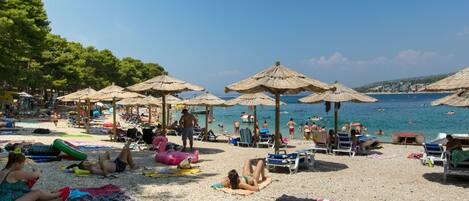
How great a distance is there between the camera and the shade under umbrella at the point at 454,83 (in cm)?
831

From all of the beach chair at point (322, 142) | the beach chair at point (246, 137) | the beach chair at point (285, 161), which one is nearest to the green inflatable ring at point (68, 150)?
the beach chair at point (285, 161)

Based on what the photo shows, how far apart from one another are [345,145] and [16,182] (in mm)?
10422

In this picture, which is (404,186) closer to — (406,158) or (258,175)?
(258,175)

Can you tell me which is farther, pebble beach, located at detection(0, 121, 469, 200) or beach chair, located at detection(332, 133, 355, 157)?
beach chair, located at detection(332, 133, 355, 157)

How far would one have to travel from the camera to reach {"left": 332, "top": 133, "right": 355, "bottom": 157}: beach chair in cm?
1340

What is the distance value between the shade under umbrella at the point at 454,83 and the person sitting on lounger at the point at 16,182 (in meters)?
7.70

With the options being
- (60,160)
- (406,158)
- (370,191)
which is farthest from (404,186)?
(60,160)

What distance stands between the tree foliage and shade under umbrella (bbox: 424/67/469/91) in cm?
1755

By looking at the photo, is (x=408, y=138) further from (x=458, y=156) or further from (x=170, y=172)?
(x=170, y=172)

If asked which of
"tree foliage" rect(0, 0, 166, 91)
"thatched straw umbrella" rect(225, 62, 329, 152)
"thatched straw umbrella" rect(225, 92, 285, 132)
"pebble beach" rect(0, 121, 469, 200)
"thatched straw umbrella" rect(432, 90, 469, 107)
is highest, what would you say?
"tree foliage" rect(0, 0, 166, 91)

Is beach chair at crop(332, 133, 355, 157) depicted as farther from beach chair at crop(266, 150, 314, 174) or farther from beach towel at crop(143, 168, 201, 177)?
beach towel at crop(143, 168, 201, 177)

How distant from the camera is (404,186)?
8359 mm

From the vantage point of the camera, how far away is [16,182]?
18.3 feet

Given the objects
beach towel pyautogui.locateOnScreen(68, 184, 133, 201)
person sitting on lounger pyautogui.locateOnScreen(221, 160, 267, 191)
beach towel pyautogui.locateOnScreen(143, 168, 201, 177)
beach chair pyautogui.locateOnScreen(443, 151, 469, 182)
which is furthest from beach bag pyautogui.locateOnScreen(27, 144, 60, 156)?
beach chair pyautogui.locateOnScreen(443, 151, 469, 182)
